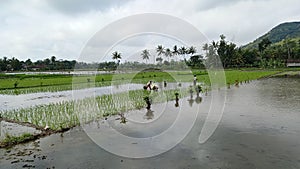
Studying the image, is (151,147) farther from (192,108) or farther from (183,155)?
(192,108)

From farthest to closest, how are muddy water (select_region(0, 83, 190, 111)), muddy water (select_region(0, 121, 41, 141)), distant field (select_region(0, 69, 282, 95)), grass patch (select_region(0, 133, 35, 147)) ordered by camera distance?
distant field (select_region(0, 69, 282, 95))
muddy water (select_region(0, 83, 190, 111))
muddy water (select_region(0, 121, 41, 141))
grass patch (select_region(0, 133, 35, 147))

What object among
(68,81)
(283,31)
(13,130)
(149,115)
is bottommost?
(13,130)

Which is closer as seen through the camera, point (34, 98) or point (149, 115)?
point (149, 115)

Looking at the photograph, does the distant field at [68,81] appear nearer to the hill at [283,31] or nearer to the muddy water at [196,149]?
the muddy water at [196,149]

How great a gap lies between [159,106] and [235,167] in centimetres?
686

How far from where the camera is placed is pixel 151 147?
5777mm

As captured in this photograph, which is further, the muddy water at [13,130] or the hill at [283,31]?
the hill at [283,31]

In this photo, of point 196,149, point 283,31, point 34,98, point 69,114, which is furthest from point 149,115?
point 283,31

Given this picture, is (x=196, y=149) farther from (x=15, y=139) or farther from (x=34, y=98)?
(x=34, y=98)

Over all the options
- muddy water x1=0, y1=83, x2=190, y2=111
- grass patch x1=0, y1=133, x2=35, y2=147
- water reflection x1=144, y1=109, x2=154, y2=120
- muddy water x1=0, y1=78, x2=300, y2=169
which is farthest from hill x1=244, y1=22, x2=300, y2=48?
grass patch x1=0, y1=133, x2=35, y2=147

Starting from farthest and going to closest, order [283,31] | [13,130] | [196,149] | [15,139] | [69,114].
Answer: [283,31]
[69,114]
[13,130]
[15,139]
[196,149]

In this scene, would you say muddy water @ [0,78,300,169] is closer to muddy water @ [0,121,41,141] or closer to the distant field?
muddy water @ [0,121,41,141]

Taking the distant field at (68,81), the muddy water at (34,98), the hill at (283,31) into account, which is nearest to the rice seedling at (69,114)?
the muddy water at (34,98)

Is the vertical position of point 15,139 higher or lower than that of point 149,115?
lower
